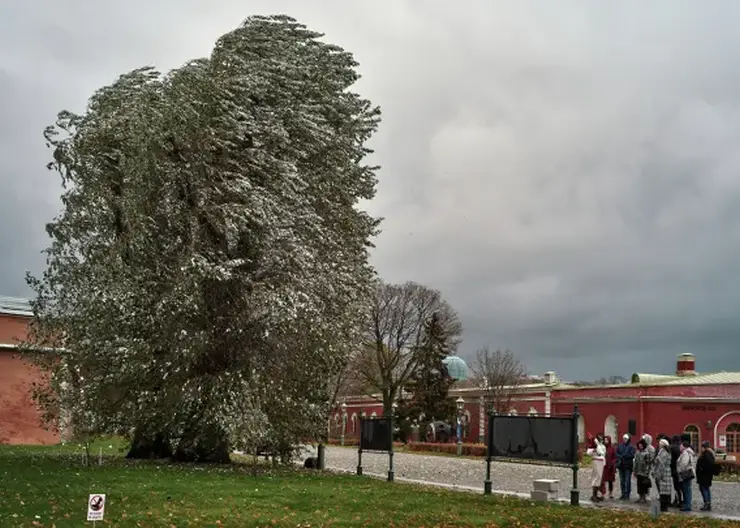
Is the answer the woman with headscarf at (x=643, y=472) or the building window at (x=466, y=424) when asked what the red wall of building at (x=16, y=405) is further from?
Result: the building window at (x=466, y=424)

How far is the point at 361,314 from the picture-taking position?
25.5 meters

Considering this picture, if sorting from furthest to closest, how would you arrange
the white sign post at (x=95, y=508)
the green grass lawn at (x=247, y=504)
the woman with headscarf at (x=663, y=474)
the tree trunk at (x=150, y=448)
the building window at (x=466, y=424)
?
the building window at (x=466, y=424), the tree trunk at (x=150, y=448), the woman with headscarf at (x=663, y=474), the green grass lawn at (x=247, y=504), the white sign post at (x=95, y=508)

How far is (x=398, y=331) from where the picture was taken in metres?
61.3

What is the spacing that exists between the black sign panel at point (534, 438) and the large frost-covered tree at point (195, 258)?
572cm

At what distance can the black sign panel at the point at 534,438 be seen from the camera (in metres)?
18.1

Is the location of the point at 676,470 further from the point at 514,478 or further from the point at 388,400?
the point at 388,400

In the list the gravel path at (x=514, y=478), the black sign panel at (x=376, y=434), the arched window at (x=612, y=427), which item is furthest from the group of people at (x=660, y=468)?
the arched window at (x=612, y=427)

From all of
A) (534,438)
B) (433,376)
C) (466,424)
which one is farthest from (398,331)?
(534,438)

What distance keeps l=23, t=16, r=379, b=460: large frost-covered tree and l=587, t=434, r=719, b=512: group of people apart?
Answer: 8004 mm

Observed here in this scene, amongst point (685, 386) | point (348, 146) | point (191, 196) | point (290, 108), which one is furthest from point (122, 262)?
point (685, 386)

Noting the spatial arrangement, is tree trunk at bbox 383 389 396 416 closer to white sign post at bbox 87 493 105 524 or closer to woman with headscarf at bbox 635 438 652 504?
woman with headscarf at bbox 635 438 652 504

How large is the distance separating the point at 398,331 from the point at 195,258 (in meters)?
42.0

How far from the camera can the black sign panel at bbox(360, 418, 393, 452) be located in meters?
23.8

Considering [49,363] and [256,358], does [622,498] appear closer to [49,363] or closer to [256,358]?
[256,358]
